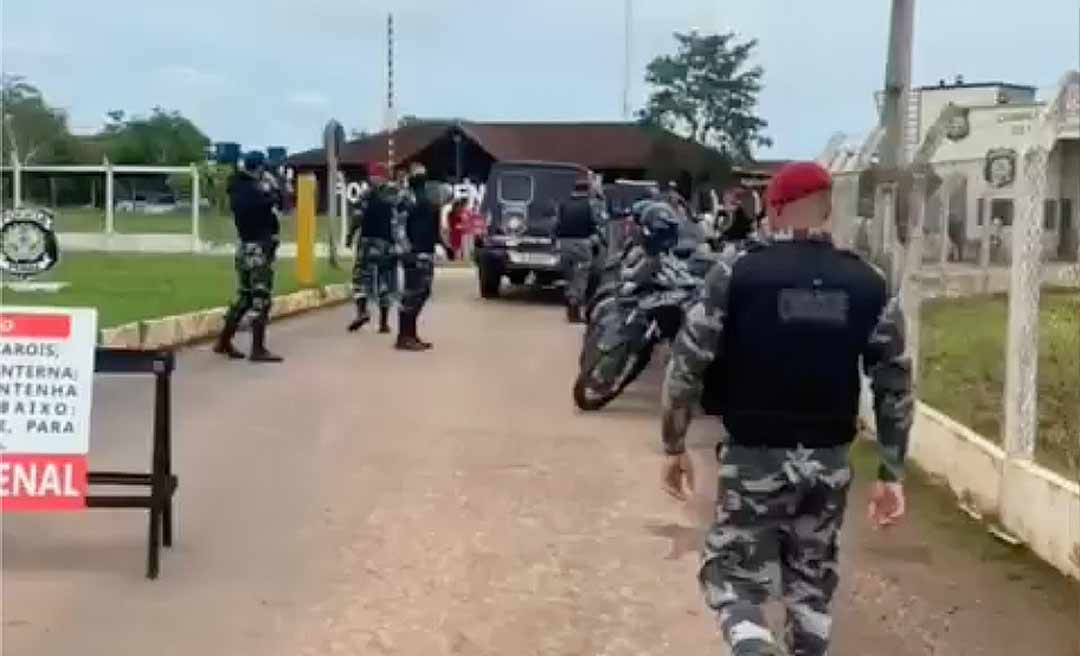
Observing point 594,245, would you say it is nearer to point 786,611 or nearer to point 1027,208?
point 1027,208

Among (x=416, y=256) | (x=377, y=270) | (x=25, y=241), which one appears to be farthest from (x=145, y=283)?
(x=416, y=256)

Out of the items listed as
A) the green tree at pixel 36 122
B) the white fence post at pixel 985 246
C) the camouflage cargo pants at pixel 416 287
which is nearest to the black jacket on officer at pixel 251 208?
the camouflage cargo pants at pixel 416 287

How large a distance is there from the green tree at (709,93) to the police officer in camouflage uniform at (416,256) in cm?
4987

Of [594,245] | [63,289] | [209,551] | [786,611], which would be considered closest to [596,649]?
[786,611]

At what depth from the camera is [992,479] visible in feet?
28.5

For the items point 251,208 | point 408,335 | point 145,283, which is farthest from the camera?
point 145,283

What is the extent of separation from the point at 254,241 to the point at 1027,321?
26.3ft

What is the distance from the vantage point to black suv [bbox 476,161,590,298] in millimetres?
25500

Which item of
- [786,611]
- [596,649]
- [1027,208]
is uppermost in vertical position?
[1027,208]

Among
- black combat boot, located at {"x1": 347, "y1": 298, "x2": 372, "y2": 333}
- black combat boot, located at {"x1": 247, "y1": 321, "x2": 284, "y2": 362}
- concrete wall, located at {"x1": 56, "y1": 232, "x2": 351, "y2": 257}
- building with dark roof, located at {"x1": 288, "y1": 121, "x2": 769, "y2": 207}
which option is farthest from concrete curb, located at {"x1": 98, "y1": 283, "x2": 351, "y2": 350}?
building with dark roof, located at {"x1": 288, "y1": 121, "x2": 769, "y2": 207}

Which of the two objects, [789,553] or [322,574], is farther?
[322,574]

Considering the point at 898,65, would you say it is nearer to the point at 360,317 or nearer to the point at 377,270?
the point at 377,270

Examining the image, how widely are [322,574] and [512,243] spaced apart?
18356mm

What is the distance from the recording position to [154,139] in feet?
258
